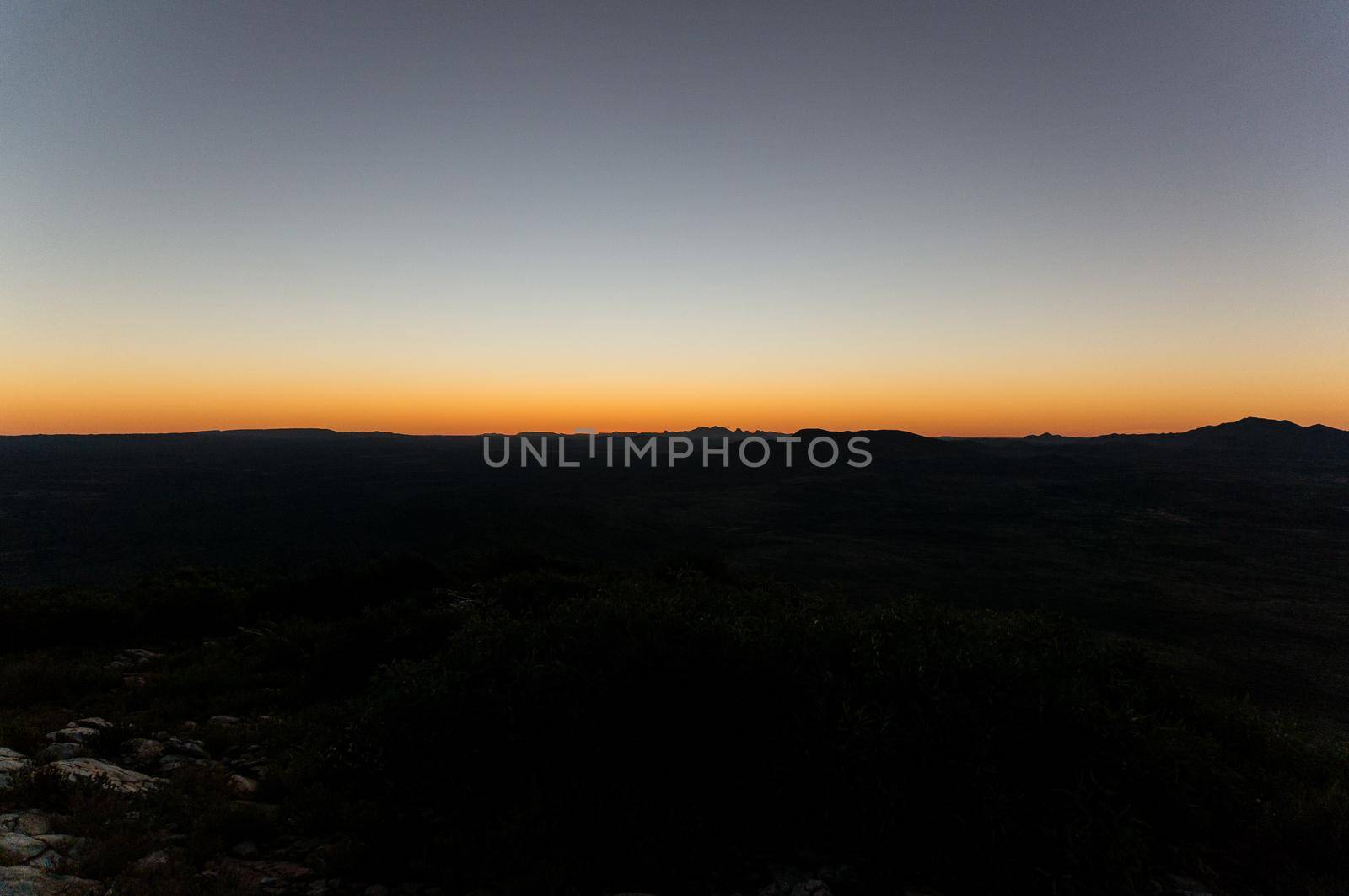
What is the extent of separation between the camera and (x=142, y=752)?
6.65 metres

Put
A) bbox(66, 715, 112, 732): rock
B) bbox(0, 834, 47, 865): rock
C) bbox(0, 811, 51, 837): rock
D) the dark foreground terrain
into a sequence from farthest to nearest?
bbox(66, 715, 112, 732): rock → the dark foreground terrain → bbox(0, 811, 51, 837): rock → bbox(0, 834, 47, 865): rock

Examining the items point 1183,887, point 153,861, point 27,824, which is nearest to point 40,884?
point 153,861

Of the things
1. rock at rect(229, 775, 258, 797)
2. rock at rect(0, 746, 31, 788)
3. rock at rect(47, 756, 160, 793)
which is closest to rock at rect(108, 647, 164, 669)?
rock at rect(0, 746, 31, 788)

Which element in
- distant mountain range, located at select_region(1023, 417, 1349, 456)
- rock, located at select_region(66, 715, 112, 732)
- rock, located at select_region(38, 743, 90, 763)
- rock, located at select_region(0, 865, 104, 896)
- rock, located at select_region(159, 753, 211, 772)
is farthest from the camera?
distant mountain range, located at select_region(1023, 417, 1349, 456)

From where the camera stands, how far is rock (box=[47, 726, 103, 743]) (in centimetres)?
663

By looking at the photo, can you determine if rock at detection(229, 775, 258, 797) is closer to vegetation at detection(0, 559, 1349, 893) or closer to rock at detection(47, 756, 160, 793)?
vegetation at detection(0, 559, 1349, 893)

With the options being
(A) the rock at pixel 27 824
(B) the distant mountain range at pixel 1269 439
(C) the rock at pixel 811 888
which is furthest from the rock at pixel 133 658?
(B) the distant mountain range at pixel 1269 439

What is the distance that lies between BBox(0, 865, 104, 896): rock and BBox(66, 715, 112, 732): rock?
386cm

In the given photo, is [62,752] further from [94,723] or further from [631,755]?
[631,755]

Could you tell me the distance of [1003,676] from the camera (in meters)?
5.79

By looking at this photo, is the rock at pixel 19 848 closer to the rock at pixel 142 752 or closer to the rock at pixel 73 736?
the rock at pixel 142 752

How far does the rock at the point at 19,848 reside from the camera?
4027 millimetres

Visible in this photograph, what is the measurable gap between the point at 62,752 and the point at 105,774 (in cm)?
131

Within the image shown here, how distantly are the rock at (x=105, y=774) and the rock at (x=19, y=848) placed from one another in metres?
1.16
